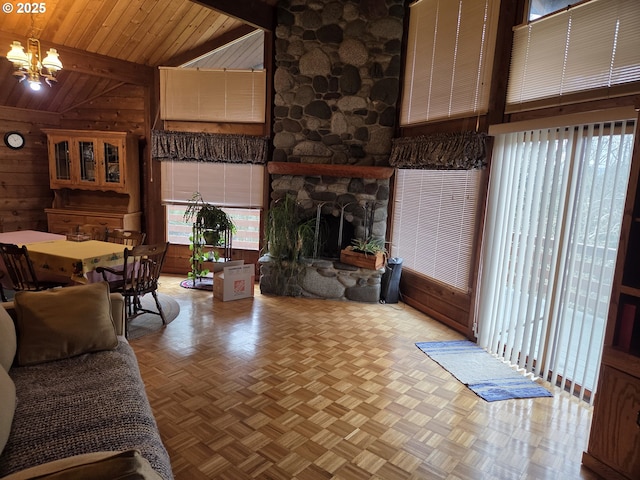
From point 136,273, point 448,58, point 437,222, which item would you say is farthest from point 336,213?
point 136,273

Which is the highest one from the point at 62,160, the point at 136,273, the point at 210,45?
the point at 210,45

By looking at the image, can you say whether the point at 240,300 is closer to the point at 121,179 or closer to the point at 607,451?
the point at 121,179

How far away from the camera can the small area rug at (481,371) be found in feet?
9.57

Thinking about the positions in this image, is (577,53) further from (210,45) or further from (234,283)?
(210,45)

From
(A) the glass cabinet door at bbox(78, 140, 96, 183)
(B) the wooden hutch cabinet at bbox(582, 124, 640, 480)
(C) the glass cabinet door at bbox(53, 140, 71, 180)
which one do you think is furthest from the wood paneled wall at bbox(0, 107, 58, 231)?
(B) the wooden hutch cabinet at bbox(582, 124, 640, 480)

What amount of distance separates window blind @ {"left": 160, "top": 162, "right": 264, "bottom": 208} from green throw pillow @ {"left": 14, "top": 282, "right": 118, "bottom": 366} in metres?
3.24

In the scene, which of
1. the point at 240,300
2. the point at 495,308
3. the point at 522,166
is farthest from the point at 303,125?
the point at 495,308

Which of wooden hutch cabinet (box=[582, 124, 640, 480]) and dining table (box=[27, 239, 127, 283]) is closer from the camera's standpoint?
wooden hutch cabinet (box=[582, 124, 640, 480])

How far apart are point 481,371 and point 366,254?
1.89 meters

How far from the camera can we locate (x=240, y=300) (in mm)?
4707

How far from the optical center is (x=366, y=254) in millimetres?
4738

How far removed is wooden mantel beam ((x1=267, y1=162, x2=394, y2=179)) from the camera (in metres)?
4.78

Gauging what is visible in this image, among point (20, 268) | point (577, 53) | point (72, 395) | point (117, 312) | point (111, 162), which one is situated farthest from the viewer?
point (111, 162)

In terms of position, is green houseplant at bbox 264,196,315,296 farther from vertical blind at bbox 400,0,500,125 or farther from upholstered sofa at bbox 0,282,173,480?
upholstered sofa at bbox 0,282,173,480
